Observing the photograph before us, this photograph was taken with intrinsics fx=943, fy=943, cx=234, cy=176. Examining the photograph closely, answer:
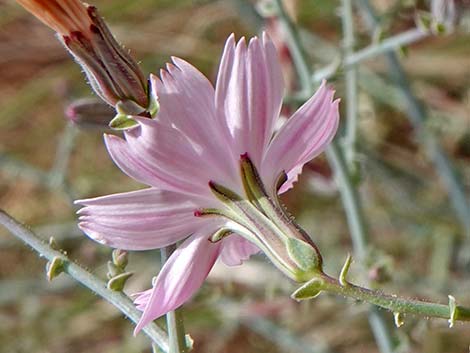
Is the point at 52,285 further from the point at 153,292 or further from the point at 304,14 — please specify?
the point at 153,292

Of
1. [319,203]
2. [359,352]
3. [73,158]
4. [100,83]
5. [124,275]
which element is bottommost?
[359,352]

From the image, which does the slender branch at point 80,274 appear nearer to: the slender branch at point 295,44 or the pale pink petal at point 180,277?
the pale pink petal at point 180,277

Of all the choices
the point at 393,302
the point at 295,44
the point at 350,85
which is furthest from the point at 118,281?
the point at 350,85

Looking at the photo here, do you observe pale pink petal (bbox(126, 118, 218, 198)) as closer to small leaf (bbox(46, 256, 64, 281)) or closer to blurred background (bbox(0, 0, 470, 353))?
small leaf (bbox(46, 256, 64, 281))

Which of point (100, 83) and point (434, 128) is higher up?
point (100, 83)

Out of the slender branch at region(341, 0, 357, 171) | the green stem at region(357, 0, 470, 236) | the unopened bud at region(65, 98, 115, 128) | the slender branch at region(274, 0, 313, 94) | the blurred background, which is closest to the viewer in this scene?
the unopened bud at region(65, 98, 115, 128)

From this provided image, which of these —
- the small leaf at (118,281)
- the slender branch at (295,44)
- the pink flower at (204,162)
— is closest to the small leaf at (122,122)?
the pink flower at (204,162)

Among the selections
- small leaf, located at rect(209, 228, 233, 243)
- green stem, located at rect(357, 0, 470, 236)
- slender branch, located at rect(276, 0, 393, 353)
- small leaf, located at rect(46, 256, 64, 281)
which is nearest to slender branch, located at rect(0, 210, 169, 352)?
small leaf, located at rect(46, 256, 64, 281)

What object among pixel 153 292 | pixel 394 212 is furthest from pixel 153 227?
pixel 394 212
